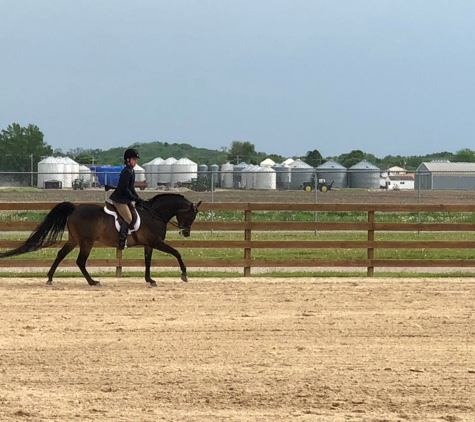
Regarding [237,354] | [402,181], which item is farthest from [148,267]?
[402,181]

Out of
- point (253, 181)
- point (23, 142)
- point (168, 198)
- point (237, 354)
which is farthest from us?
point (23, 142)

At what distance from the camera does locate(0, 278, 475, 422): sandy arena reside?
6219 millimetres

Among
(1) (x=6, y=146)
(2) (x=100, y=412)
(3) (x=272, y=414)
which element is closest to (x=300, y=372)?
(3) (x=272, y=414)

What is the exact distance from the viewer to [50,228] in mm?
13766

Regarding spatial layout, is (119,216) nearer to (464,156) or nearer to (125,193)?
(125,193)

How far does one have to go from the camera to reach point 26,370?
7.43m

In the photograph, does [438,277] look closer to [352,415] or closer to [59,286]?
[59,286]

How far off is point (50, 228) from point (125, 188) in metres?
1.50

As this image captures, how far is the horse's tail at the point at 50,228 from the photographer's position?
45.0 ft

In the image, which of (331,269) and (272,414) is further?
(331,269)

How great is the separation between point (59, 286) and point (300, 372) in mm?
7231

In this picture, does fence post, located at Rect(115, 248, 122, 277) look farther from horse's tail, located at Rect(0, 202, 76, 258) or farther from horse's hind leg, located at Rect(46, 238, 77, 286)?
horse's tail, located at Rect(0, 202, 76, 258)

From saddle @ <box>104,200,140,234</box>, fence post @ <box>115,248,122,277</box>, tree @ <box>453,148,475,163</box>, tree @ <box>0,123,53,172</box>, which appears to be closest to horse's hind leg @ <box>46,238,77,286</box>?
saddle @ <box>104,200,140,234</box>

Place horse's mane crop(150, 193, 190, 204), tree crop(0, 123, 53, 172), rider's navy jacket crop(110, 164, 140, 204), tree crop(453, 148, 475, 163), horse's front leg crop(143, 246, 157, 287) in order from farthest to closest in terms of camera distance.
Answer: tree crop(453, 148, 475, 163) → tree crop(0, 123, 53, 172) → horse's mane crop(150, 193, 190, 204) → horse's front leg crop(143, 246, 157, 287) → rider's navy jacket crop(110, 164, 140, 204)
